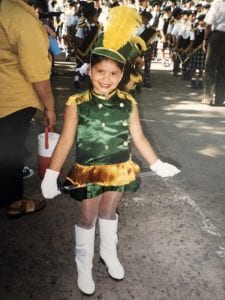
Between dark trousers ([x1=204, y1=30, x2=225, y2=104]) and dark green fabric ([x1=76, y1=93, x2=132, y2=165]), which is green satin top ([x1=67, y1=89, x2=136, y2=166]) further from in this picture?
dark trousers ([x1=204, y1=30, x2=225, y2=104])

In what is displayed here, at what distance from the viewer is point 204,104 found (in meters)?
8.58

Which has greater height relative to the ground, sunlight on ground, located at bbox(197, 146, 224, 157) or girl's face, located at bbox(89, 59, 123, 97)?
girl's face, located at bbox(89, 59, 123, 97)

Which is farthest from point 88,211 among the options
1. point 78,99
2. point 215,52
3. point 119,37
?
point 215,52

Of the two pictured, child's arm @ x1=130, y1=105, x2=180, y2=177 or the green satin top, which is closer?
the green satin top

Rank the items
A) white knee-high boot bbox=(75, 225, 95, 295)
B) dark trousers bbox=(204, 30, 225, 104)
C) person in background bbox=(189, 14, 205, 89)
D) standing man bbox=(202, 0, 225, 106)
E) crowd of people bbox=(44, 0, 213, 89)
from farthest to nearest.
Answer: person in background bbox=(189, 14, 205, 89), crowd of people bbox=(44, 0, 213, 89), dark trousers bbox=(204, 30, 225, 104), standing man bbox=(202, 0, 225, 106), white knee-high boot bbox=(75, 225, 95, 295)

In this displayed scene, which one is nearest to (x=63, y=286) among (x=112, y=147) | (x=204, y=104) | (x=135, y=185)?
(x=135, y=185)

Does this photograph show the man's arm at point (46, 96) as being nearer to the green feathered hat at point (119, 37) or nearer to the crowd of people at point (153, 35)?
the green feathered hat at point (119, 37)

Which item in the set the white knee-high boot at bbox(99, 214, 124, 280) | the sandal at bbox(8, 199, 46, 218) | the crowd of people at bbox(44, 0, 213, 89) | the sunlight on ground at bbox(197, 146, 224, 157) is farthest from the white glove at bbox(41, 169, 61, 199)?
the crowd of people at bbox(44, 0, 213, 89)

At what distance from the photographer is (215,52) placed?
26.7 feet

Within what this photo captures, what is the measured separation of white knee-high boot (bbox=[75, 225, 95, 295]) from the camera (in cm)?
264

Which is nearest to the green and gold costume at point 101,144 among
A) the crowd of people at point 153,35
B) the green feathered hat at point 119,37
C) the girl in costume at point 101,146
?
the girl in costume at point 101,146

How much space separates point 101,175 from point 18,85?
1.06 meters

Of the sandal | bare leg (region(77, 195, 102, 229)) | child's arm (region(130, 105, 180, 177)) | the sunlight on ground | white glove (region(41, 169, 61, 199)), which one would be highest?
child's arm (region(130, 105, 180, 177))

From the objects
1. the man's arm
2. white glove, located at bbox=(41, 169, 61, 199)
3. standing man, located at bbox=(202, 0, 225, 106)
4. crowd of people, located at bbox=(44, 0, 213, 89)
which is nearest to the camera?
white glove, located at bbox=(41, 169, 61, 199)
